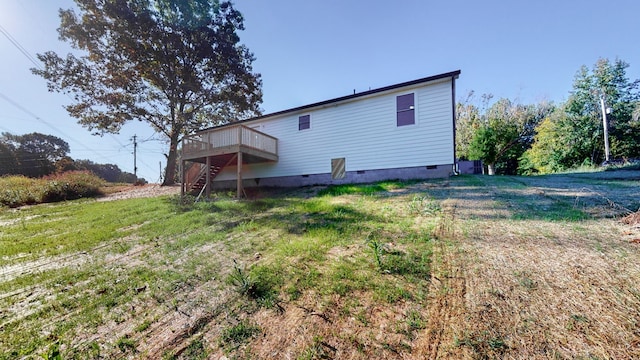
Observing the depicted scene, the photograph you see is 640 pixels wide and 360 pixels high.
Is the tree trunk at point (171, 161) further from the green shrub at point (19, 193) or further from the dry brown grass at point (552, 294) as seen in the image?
the dry brown grass at point (552, 294)

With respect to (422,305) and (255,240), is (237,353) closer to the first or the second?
(422,305)

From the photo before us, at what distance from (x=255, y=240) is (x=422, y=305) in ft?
11.1

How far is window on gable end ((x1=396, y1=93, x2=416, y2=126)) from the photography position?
10.2 metres

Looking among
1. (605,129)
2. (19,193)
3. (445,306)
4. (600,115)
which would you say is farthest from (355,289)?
(600,115)

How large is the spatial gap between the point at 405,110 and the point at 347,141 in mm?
2919

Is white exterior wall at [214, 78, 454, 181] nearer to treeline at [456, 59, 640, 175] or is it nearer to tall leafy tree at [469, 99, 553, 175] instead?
treeline at [456, 59, 640, 175]

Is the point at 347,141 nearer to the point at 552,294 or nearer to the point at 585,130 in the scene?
the point at 552,294

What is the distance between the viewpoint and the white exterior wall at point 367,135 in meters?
9.66

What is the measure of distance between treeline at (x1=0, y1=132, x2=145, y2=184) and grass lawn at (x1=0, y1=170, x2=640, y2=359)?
24.2 m

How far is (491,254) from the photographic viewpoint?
3102 mm

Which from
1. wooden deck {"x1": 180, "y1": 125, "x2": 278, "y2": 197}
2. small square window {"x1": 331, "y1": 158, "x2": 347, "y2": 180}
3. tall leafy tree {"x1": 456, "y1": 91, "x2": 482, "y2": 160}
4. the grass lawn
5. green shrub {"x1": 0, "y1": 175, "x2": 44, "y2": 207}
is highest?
tall leafy tree {"x1": 456, "y1": 91, "x2": 482, "y2": 160}

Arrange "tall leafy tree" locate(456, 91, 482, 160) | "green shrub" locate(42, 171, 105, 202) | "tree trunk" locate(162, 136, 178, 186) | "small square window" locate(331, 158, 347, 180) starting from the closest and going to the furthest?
"small square window" locate(331, 158, 347, 180) < "green shrub" locate(42, 171, 105, 202) < "tree trunk" locate(162, 136, 178, 186) < "tall leafy tree" locate(456, 91, 482, 160)

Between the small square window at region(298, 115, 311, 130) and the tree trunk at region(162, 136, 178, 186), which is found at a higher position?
the small square window at region(298, 115, 311, 130)

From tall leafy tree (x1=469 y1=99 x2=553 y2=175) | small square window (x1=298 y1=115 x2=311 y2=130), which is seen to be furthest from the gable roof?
tall leafy tree (x1=469 y1=99 x2=553 y2=175)
